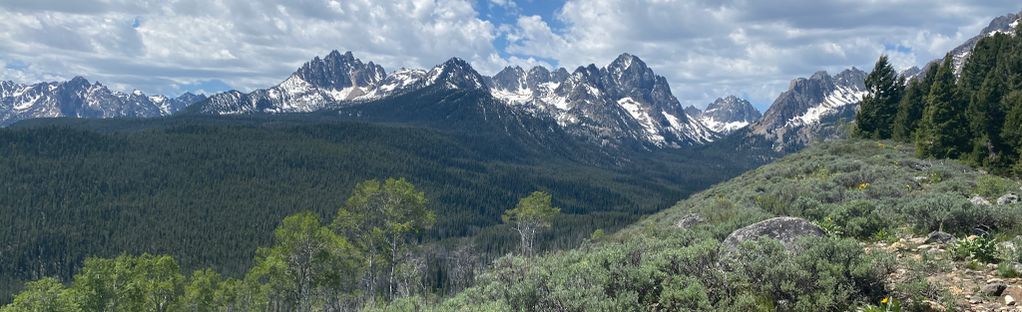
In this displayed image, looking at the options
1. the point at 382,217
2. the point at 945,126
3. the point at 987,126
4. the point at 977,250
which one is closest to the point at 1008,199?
the point at 977,250

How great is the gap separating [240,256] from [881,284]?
177 meters

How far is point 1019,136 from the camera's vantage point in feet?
103

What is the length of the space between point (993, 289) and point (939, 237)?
454 centimetres

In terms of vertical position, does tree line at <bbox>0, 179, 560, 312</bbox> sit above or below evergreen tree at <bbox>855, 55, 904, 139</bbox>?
below

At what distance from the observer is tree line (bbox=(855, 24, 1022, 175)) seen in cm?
3281

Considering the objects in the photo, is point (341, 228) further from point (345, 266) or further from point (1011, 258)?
point (1011, 258)

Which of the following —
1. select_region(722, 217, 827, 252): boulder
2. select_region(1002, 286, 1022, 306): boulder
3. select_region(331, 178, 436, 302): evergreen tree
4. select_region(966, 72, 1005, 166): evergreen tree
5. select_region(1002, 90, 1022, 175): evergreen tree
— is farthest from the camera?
select_region(331, 178, 436, 302): evergreen tree

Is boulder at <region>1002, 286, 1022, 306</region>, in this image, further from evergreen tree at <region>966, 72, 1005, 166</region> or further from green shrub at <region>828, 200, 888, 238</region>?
evergreen tree at <region>966, 72, 1005, 166</region>

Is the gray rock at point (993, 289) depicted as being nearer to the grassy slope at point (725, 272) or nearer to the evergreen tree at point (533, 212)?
the grassy slope at point (725, 272)

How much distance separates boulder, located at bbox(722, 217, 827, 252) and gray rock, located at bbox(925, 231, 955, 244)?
2.72 metres

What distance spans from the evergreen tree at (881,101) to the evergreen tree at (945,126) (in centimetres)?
2521

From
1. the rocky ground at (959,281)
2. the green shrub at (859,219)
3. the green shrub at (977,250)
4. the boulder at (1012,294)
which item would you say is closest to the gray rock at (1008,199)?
the green shrub at (859,219)

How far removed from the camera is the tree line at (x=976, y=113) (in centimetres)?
3281

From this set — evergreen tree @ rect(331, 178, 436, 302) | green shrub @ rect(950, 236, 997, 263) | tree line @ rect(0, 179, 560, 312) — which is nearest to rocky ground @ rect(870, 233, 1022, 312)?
green shrub @ rect(950, 236, 997, 263)
